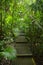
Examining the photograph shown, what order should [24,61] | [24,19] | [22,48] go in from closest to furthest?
[24,19] < [24,61] < [22,48]

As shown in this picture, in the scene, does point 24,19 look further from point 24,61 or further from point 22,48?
point 24,61

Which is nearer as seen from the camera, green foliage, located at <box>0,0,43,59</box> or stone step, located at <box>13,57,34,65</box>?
green foliage, located at <box>0,0,43,59</box>

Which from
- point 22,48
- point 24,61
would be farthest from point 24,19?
point 24,61

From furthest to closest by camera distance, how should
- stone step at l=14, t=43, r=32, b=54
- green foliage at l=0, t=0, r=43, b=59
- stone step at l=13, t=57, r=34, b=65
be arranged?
stone step at l=14, t=43, r=32, b=54, stone step at l=13, t=57, r=34, b=65, green foliage at l=0, t=0, r=43, b=59

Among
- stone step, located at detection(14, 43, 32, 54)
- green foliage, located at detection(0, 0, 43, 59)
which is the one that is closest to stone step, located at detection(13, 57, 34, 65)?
stone step, located at detection(14, 43, 32, 54)

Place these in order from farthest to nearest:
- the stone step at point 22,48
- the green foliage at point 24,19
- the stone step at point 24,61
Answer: the stone step at point 22,48 < the stone step at point 24,61 < the green foliage at point 24,19

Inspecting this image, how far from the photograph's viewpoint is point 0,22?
Result: 448 centimetres

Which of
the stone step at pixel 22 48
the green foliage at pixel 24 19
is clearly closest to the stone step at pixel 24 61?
the stone step at pixel 22 48

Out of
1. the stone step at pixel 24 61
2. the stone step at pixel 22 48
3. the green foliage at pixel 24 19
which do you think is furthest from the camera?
the stone step at pixel 22 48

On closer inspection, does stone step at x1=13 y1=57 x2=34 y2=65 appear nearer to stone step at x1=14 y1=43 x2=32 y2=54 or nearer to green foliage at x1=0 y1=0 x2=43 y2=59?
stone step at x1=14 y1=43 x2=32 y2=54

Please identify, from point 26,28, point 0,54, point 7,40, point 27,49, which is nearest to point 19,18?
point 26,28

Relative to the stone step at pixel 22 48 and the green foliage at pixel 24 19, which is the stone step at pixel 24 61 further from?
the green foliage at pixel 24 19

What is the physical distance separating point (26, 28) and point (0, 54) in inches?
72.9

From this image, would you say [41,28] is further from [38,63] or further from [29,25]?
[38,63]
